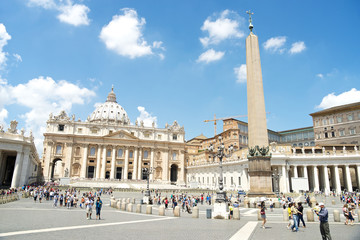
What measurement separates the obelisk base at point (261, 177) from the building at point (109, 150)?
49.6 meters

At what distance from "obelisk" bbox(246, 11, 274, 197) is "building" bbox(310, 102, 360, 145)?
4036cm

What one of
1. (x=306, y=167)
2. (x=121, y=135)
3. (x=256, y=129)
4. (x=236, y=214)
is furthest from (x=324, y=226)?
(x=121, y=135)

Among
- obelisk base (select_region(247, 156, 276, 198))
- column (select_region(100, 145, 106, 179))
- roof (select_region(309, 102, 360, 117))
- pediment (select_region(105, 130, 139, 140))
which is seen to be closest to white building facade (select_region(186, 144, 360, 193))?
roof (select_region(309, 102, 360, 117))

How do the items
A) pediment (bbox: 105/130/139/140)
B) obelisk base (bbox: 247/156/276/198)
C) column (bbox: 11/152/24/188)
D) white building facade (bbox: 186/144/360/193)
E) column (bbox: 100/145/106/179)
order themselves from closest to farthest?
1. obelisk base (bbox: 247/156/276/198)
2. column (bbox: 11/152/24/188)
3. white building facade (bbox: 186/144/360/193)
4. column (bbox: 100/145/106/179)
5. pediment (bbox: 105/130/139/140)

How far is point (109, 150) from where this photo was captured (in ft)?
228

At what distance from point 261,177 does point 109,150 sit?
5689cm

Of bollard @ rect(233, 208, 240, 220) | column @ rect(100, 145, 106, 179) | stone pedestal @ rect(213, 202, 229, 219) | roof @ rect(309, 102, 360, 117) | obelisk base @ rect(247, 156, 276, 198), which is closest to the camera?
bollard @ rect(233, 208, 240, 220)

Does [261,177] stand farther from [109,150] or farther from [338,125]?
[109,150]

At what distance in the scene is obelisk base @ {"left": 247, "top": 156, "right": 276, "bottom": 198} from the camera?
18.3 meters

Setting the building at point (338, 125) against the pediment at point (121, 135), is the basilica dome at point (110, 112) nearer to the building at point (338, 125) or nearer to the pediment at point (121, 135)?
the pediment at point (121, 135)

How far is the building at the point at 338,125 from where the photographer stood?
50.2 metres

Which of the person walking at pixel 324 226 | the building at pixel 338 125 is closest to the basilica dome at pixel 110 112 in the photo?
the building at pixel 338 125

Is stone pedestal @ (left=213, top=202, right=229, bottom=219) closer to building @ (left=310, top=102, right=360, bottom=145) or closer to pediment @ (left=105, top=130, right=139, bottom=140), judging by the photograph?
building @ (left=310, top=102, right=360, bottom=145)

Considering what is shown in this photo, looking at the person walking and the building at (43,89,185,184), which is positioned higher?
the building at (43,89,185,184)
